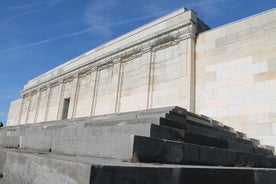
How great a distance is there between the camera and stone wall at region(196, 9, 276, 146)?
9.32m

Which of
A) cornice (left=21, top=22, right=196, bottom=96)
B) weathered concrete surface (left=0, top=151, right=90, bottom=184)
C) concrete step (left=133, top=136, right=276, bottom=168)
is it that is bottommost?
weathered concrete surface (left=0, top=151, right=90, bottom=184)

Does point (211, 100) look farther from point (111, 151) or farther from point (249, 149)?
point (111, 151)

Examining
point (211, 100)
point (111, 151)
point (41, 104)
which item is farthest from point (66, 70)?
point (111, 151)

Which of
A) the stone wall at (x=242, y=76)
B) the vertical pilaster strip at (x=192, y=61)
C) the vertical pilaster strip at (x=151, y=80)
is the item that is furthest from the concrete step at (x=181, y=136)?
the vertical pilaster strip at (x=151, y=80)

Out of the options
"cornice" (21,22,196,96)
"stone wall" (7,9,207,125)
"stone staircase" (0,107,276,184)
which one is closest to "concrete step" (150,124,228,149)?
"stone staircase" (0,107,276,184)

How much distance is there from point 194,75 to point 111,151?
8.02 m

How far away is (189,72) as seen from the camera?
38.0 ft

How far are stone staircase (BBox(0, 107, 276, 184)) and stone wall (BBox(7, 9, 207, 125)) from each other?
18.0 feet

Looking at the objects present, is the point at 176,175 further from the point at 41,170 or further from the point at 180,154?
the point at 41,170

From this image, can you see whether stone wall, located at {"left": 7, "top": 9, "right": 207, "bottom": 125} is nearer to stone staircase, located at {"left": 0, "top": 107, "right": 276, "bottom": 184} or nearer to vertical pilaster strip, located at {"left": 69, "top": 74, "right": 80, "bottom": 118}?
vertical pilaster strip, located at {"left": 69, "top": 74, "right": 80, "bottom": 118}

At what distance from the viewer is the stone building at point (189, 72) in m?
9.62

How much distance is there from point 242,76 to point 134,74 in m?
5.87

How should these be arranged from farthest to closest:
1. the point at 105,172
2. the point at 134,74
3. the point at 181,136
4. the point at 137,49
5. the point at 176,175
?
the point at 137,49 < the point at 134,74 < the point at 181,136 < the point at 176,175 < the point at 105,172

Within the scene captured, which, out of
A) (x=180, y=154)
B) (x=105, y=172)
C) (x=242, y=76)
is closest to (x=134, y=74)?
(x=242, y=76)
